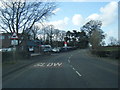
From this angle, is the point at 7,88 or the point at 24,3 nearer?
the point at 7,88

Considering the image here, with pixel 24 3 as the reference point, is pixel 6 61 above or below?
below

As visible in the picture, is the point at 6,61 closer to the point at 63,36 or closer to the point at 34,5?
the point at 34,5

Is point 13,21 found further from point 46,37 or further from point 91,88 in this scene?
point 46,37

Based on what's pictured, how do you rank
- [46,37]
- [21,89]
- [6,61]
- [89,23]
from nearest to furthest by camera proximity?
[21,89]
[6,61]
[46,37]
[89,23]

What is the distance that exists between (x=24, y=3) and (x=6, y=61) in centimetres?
1512

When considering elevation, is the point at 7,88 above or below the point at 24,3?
below

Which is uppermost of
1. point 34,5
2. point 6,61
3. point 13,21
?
point 34,5

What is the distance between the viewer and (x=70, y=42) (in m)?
145

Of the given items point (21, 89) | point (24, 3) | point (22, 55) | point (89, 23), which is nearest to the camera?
point (21, 89)

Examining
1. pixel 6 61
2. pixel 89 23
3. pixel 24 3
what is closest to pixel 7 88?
pixel 6 61

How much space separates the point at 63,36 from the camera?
5295 inches

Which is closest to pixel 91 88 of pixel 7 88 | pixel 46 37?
pixel 7 88

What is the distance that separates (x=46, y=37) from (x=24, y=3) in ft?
243

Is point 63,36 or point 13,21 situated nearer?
point 13,21
